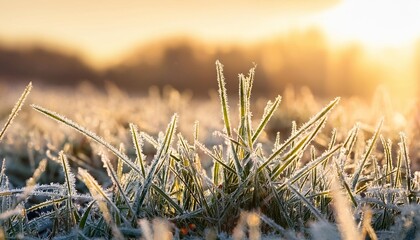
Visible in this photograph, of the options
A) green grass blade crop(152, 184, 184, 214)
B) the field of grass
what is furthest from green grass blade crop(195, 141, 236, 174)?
green grass blade crop(152, 184, 184, 214)

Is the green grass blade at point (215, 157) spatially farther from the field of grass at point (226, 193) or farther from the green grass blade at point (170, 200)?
the green grass blade at point (170, 200)

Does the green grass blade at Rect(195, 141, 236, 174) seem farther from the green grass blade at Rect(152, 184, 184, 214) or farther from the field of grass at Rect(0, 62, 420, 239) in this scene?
the green grass blade at Rect(152, 184, 184, 214)

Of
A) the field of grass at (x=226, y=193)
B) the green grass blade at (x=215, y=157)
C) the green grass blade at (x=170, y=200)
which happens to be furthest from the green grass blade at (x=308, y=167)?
the green grass blade at (x=170, y=200)

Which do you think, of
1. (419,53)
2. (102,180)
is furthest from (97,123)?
(419,53)

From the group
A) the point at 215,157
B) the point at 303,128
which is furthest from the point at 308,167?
the point at 215,157

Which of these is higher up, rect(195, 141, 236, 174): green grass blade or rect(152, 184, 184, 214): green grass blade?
rect(195, 141, 236, 174): green grass blade

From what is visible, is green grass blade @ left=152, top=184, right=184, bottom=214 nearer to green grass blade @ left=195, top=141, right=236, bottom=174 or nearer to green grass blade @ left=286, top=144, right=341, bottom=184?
green grass blade @ left=195, top=141, right=236, bottom=174

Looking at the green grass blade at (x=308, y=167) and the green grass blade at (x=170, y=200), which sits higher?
the green grass blade at (x=308, y=167)

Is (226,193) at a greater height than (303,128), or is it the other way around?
(303,128)

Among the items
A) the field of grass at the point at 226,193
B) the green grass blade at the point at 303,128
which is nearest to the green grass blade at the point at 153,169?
the field of grass at the point at 226,193

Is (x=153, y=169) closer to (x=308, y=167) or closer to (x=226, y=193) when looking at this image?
(x=226, y=193)

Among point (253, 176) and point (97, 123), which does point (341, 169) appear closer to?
point (253, 176)
